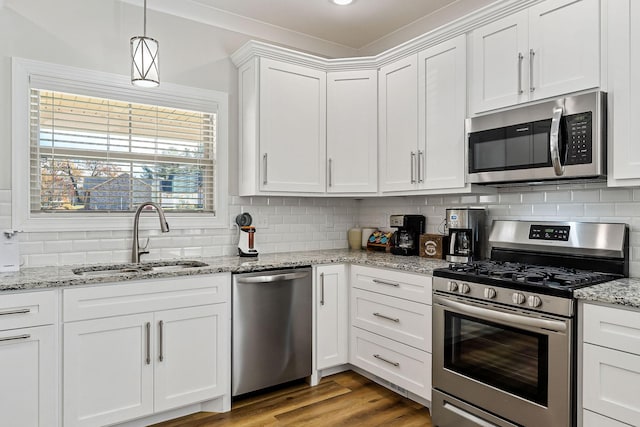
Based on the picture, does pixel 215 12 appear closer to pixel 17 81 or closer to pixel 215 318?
pixel 17 81

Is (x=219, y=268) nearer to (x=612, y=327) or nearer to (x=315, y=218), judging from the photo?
(x=315, y=218)

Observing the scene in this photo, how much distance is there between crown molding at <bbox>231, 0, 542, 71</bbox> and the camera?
99.0 inches

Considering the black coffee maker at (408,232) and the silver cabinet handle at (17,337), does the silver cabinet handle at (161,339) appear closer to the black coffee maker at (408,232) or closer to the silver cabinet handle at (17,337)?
the silver cabinet handle at (17,337)

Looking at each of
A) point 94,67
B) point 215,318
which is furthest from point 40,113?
point 215,318

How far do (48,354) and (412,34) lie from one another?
334 cm

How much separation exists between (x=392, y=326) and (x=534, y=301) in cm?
105

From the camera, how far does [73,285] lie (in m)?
2.20

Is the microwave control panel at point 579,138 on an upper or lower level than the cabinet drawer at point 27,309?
upper

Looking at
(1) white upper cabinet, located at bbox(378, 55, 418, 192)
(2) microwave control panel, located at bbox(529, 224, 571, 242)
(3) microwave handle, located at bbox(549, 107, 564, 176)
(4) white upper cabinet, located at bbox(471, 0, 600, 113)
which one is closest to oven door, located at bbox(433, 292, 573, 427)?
(2) microwave control panel, located at bbox(529, 224, 571, 242)

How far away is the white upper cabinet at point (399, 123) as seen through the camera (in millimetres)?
3082

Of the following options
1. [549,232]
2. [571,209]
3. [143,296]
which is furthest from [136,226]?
[571,209]

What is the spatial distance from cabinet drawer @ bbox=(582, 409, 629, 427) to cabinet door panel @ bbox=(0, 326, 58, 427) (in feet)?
8.11

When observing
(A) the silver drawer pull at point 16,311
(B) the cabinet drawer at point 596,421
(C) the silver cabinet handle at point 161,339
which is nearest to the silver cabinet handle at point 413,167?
(B) the cabinet drawer at point 596,421

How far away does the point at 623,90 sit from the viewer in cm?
203
